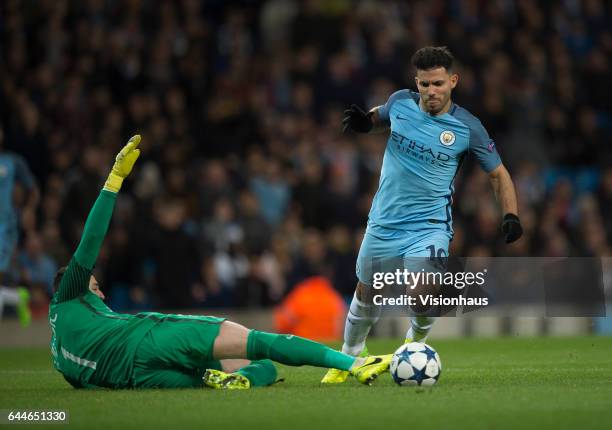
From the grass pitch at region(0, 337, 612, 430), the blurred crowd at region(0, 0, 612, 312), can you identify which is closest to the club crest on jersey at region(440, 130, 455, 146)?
the grass pitch at region(0, 337, 612, 430)

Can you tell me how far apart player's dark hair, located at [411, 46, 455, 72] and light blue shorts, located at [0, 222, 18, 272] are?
6142 mm

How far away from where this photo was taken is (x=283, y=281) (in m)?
16.6

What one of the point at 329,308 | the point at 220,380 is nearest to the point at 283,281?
the point at 329,308

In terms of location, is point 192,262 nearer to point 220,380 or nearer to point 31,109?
point 31,109

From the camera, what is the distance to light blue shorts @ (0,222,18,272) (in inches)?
534

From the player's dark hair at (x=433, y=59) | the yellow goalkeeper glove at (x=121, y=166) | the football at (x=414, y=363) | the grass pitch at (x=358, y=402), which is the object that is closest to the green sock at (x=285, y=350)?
the grass pitch at (x=358, y=402)

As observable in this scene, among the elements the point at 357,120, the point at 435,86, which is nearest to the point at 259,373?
the point at 357,120

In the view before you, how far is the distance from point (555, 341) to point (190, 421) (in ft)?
27.9

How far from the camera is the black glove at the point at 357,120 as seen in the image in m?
9.58

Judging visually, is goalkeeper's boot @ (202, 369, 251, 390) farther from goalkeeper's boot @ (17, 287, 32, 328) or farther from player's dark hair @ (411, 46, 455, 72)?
goalkeeper's boot @ (17, 287, 32, 328)

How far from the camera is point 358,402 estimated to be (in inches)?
293

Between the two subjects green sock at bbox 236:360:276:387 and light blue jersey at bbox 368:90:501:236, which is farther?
light blue jersey at bbox 368:90:501:236

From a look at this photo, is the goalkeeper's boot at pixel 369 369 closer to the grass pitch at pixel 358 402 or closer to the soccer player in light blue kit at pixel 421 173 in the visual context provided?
the grass pitch at pixel 358 402

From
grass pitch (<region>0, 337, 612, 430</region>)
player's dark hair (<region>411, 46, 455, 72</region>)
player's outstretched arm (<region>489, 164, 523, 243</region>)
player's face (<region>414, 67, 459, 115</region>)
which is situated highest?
player's dark hair (<region>411, 46, 455, 72</region>)
